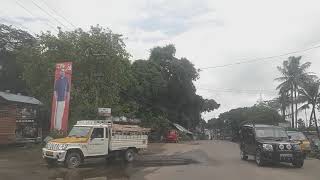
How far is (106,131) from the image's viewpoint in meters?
22.8

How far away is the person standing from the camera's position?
2745cm

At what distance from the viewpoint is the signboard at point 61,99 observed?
27344 mm

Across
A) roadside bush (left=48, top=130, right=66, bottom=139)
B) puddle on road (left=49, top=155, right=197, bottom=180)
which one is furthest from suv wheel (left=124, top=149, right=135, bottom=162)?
roadside bush (left=48, top=130, right=66, bottom=139)

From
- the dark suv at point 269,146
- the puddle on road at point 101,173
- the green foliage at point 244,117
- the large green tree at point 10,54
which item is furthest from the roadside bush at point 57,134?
the large green tree at point 10,54

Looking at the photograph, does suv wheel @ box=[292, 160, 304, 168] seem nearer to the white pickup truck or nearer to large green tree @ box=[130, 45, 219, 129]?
the white pickup truck

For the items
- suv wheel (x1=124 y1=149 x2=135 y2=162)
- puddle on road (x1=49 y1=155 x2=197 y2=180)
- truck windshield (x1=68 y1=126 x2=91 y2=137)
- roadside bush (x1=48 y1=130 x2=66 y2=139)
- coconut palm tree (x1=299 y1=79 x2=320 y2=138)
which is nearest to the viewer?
puddle on road (x1=49 y1=155 x2=197 y2=180)

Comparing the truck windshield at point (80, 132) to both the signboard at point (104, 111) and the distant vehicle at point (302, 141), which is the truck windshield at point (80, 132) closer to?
the signboard at point (104, 111)

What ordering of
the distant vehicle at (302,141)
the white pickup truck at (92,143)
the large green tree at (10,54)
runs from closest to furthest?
the white pickup truck at (92,143), the distant vehicle at (302,141), the large green tree at (10,54)

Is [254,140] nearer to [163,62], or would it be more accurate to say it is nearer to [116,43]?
[116,43]

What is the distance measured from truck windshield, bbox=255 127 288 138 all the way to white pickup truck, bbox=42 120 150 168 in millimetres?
6631

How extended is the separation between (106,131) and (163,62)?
41.2 meters

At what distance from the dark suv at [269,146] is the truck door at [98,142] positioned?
23.2 feet

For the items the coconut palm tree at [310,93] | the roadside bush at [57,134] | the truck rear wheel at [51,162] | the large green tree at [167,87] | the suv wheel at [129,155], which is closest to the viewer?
the truck rear wheel at [51,162]

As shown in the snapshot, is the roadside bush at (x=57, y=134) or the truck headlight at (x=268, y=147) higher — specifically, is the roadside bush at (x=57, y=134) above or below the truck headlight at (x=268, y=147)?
above
